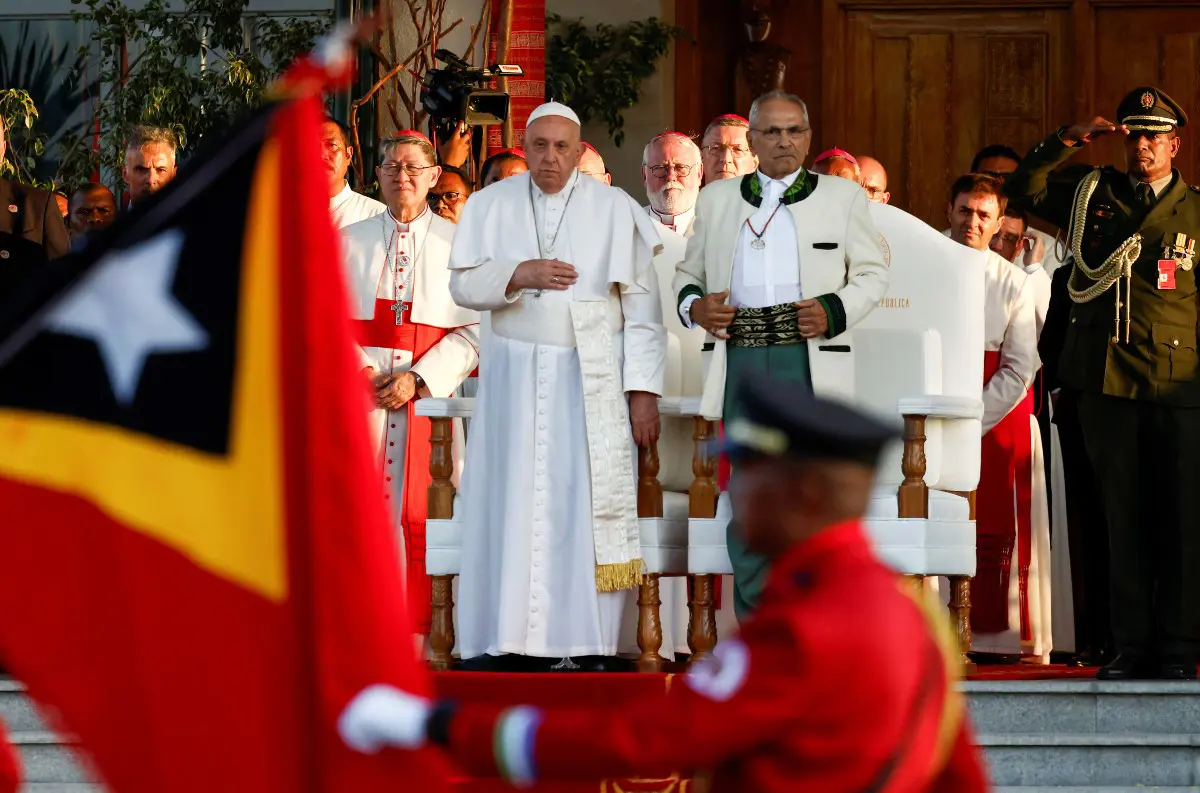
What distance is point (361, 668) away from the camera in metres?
2.77

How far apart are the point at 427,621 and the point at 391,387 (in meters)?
0.93

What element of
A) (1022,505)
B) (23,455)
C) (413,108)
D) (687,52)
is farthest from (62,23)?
(23,455)

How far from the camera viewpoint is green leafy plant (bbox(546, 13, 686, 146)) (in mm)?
11586

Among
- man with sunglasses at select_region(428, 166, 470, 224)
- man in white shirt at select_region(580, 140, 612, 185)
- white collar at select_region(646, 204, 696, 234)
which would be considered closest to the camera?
white collar at select_region(646, 204, 696, 234)

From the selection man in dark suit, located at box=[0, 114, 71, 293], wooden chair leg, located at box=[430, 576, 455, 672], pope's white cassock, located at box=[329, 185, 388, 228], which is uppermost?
pope's white cassock, located at box=[329, 185, 388, 228]

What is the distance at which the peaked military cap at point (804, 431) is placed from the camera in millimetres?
2604

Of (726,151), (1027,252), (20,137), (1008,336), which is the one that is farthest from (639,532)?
(20,137)

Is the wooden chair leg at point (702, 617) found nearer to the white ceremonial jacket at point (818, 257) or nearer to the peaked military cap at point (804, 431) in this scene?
the white ceremonial jacket at point (818, 257)

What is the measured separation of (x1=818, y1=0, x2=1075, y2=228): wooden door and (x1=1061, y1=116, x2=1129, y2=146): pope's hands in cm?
486

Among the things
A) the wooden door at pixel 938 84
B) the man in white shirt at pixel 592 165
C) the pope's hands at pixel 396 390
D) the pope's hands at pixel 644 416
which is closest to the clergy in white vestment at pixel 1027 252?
the man in white shirt at pixel 592 165

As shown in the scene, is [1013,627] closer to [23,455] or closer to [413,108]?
[413,108]

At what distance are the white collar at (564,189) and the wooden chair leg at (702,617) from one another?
1379 millimetres

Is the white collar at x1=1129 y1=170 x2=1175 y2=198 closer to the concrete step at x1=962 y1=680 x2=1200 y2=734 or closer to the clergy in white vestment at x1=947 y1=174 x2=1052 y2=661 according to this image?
the clergy in white vestment at x1=947 y1=174 x2=1052 y2=661

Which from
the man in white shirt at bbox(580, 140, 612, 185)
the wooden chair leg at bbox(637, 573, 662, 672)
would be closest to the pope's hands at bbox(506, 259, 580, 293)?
the wooden chair leg at bbox(637, 573, 662, 672)
